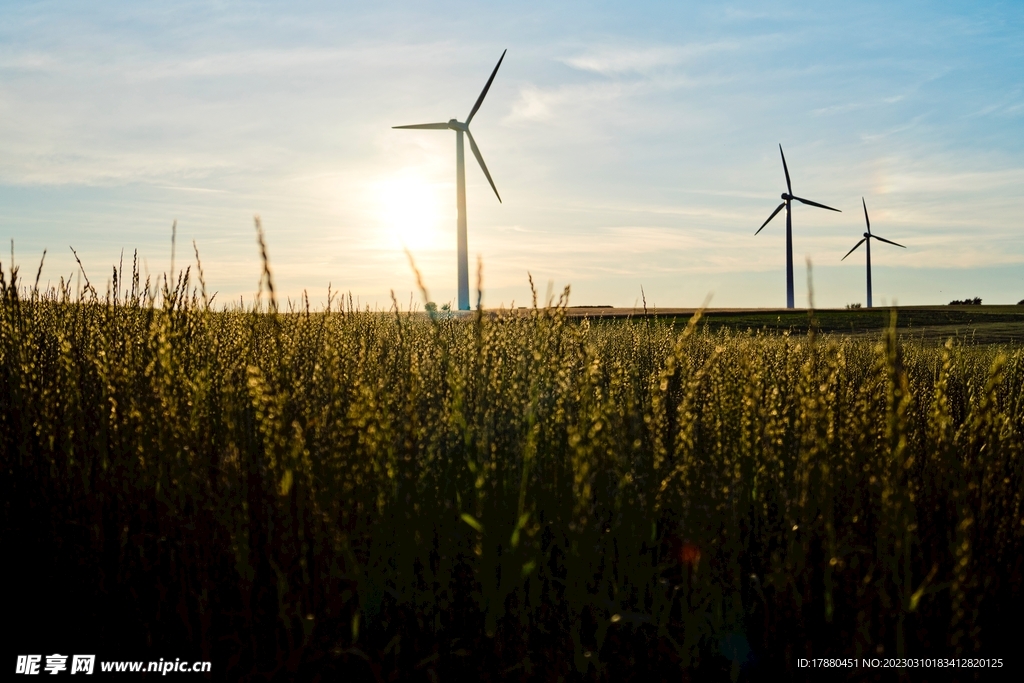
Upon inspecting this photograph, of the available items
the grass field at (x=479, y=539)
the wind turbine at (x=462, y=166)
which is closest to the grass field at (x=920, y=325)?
the wind turbine at (x=462, y=166)

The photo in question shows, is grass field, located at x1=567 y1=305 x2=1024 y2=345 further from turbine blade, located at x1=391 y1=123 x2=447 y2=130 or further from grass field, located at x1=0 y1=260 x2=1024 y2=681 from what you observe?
grass field, located at x1=0 y1=260 x2=1024 y2=681

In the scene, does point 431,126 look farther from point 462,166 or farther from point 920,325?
point 920,325

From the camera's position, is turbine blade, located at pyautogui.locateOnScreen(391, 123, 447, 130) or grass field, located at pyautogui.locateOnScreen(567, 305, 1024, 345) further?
turbine blade, located at pyautogui.locateOnScreen(391, 123, 447, 130)

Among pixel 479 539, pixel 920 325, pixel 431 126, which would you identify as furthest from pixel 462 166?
pixel 479 539

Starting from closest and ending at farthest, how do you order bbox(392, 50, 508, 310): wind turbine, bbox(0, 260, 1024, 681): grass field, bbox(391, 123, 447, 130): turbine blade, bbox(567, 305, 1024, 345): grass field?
bbox(0, 260, 1024, 681): grass field, bbox(567, 305, 1024, 345): grass field, bbox(392, 50, 508, 310): wind turbine, bbox(391, 123, 447, 130): turbine blade

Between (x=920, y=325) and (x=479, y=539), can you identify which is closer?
(x=479, y=539)

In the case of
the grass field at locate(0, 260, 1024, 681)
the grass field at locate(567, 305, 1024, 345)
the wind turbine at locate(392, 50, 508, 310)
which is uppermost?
the wind turbine at locate(392, 50, 508, 310)

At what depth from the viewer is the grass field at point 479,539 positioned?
7.98 ft

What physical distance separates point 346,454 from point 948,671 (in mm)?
2126

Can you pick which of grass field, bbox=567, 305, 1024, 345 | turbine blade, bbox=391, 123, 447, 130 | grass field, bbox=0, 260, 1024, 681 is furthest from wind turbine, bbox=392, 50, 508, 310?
grass field, bbox=0, 260, 1024, 681

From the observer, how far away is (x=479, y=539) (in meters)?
2.43

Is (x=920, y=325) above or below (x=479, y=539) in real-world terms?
above

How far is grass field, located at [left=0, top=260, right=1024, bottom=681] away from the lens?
2.43 m

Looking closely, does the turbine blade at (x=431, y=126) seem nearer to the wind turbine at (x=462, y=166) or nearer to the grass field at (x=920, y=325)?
the wind turbine at (x=462, y=166)
